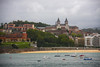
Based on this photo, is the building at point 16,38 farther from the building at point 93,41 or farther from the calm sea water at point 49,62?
the calm sea water at point 49,62

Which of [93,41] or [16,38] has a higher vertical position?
[16,38]

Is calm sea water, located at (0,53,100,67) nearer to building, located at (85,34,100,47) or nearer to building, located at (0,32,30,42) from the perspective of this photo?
building, located at (0,32,30,42)

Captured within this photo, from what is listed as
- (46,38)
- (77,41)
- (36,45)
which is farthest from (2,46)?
(77,41)

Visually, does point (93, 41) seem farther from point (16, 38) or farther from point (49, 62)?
point (49, 62)

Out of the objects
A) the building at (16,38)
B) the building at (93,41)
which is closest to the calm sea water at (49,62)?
the building at (16,38)

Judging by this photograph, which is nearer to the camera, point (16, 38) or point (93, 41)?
point (16, 38)

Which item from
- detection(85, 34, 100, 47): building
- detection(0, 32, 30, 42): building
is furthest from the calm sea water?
detection(85, 34, 100, 47): building

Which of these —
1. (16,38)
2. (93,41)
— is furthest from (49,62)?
(93,41)

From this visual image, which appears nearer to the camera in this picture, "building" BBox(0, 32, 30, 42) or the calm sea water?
the calm sea water

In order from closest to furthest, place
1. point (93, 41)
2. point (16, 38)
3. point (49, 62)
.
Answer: point (49, 62), point (16, 38), point (93, 41)

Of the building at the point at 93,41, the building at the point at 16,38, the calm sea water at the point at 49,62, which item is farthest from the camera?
the building at the point at 93,41

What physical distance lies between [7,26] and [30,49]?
222ft

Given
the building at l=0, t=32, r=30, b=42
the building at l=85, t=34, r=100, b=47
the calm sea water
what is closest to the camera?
the calm sea water

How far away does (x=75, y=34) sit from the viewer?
18375cm
